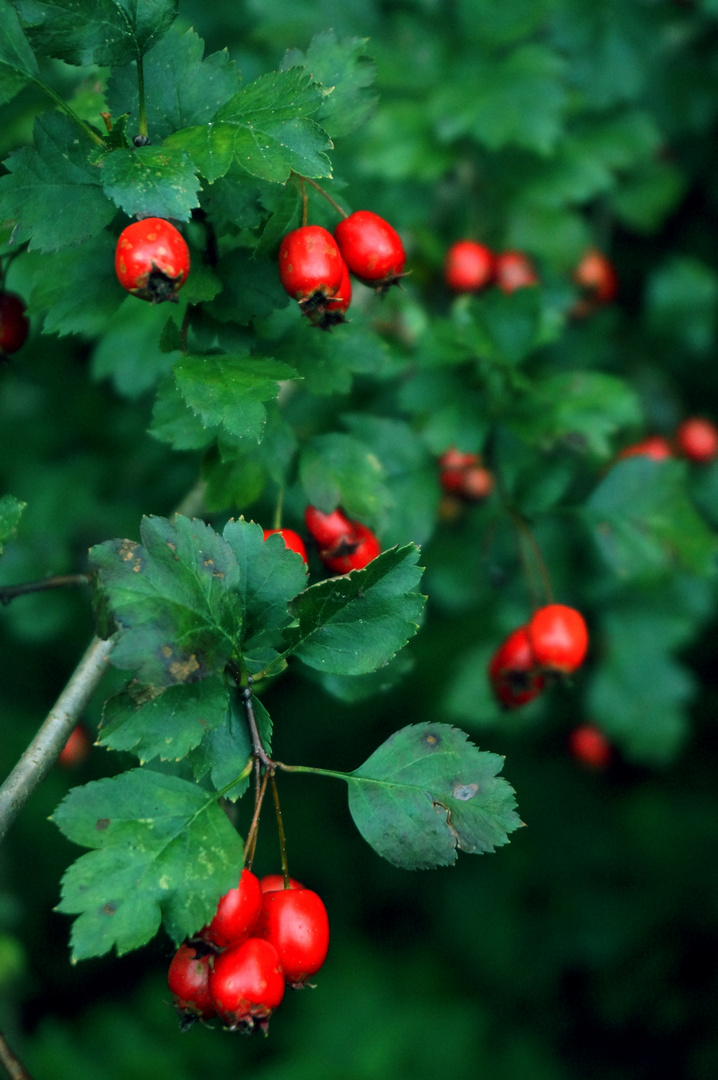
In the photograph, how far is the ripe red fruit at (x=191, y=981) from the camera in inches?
41.6

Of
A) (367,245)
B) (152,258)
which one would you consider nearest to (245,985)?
(152,258)

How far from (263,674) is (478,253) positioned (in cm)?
161

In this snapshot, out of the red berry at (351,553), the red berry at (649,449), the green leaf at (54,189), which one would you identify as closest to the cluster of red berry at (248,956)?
the red berry at (351,553)

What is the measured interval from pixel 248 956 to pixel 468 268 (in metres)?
1.85

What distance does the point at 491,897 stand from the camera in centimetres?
365

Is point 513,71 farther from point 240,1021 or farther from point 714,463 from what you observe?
point 240,1021

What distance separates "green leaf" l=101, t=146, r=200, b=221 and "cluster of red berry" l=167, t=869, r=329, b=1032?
0.76m

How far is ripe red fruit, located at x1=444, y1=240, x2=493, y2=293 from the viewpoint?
2395mm

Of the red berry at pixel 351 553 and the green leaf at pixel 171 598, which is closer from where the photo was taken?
the green leaf at pixel 171 598

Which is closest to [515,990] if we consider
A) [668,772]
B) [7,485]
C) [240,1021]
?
[668,772]

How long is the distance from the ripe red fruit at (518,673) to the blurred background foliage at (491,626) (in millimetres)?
338

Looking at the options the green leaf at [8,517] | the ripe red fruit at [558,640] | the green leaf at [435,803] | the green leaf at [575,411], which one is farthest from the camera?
the green leaf at [575,411]

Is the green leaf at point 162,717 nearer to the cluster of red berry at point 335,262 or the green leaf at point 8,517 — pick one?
the green leaf at point 8,517

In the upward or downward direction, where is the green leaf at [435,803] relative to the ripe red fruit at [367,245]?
downward
